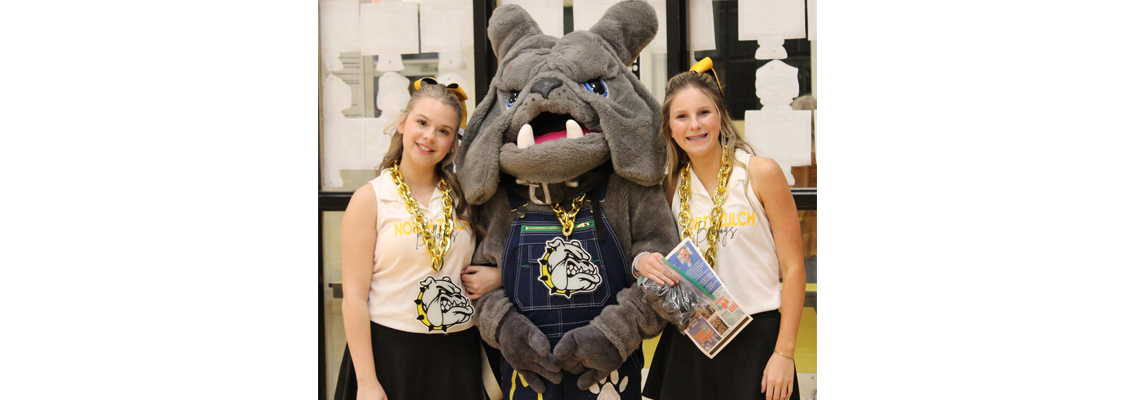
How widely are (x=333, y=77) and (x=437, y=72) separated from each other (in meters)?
0.52

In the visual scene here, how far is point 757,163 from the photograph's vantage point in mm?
2055

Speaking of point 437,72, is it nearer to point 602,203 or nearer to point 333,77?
point 333,77

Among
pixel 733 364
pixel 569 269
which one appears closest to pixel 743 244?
pixel 733 364

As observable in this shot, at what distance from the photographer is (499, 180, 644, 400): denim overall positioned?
83.1 inches

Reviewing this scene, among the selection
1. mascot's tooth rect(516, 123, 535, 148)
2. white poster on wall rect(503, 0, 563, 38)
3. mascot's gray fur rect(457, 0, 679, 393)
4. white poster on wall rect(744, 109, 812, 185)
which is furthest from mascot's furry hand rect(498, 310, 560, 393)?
white poster on wall rect(503, 0, 563, 38)

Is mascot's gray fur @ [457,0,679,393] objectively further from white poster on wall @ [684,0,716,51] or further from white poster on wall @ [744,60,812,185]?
white poster on wall @ [744,60,812,185]

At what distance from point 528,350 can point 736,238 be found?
0.76 meters

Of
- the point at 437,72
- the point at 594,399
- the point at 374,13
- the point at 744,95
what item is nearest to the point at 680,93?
the point at 744,95

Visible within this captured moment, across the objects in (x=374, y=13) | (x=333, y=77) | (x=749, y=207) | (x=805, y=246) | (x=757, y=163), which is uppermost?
(x=374, y=13)

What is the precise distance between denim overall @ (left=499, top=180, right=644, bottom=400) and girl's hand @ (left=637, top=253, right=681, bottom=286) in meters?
0.11

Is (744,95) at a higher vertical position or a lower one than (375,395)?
higher

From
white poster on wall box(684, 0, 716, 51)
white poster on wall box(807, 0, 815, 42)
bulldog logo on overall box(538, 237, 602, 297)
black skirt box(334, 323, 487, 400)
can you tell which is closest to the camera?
bulldog logo on overall box(538, 237, 602, 297)

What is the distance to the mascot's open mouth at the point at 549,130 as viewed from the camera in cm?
204

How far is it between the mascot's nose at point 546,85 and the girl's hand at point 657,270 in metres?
0.62
